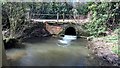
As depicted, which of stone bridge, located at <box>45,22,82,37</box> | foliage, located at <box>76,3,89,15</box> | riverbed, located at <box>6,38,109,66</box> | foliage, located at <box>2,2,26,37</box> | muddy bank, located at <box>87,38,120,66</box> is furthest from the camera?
foliage, located at <box>76,3,89,15</box>

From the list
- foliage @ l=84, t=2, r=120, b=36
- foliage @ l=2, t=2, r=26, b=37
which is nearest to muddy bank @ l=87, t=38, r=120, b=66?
foliage @ l=84, t=2, r=120, b=36

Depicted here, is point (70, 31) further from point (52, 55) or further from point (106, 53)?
point (106, 53)

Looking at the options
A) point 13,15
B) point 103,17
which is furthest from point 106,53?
point 13,15

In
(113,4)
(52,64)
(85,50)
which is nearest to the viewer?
(52,64)

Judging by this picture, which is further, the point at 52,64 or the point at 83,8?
the point at 83,8

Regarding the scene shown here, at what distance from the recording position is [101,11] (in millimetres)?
12039

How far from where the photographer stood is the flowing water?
7.67 meters

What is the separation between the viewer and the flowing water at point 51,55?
767 centimetres

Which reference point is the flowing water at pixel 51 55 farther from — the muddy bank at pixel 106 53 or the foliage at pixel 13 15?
the foliage at pixel 13 15

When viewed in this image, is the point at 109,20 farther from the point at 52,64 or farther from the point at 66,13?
the point at 52,64

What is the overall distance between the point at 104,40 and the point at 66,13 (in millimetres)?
6434

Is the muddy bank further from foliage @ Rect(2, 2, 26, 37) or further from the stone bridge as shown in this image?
the stone bridge

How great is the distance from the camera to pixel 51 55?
8.80 metres

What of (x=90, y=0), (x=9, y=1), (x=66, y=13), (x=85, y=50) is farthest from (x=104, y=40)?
(x=66, y=13)
